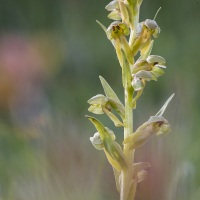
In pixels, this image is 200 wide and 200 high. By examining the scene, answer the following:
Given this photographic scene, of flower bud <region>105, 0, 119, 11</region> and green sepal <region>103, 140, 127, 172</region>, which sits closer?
green sepal <region>103, 140, 127, 172</region>

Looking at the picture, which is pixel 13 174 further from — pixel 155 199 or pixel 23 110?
pixel 23 110

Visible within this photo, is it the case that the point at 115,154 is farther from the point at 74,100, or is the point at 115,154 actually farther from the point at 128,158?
the point at 74,100

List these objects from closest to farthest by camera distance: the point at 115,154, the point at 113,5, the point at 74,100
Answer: the point at 115,154 → the point at 113,5 → the point at 74,100

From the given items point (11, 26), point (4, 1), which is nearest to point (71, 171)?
point (11, 26)

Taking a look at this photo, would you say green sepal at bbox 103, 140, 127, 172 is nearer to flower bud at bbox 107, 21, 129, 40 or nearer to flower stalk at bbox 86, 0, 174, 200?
flower stalk at bbox 86, 0, 174, 200

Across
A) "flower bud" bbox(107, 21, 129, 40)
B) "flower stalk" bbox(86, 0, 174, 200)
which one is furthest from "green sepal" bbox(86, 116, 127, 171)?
"flower bud" bbox(107, 21, 129, 40)

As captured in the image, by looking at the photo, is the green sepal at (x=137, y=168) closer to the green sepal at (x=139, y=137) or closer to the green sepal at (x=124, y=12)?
the green sepal at (x=139, y=137)

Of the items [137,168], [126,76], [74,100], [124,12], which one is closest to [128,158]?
[137,168]
